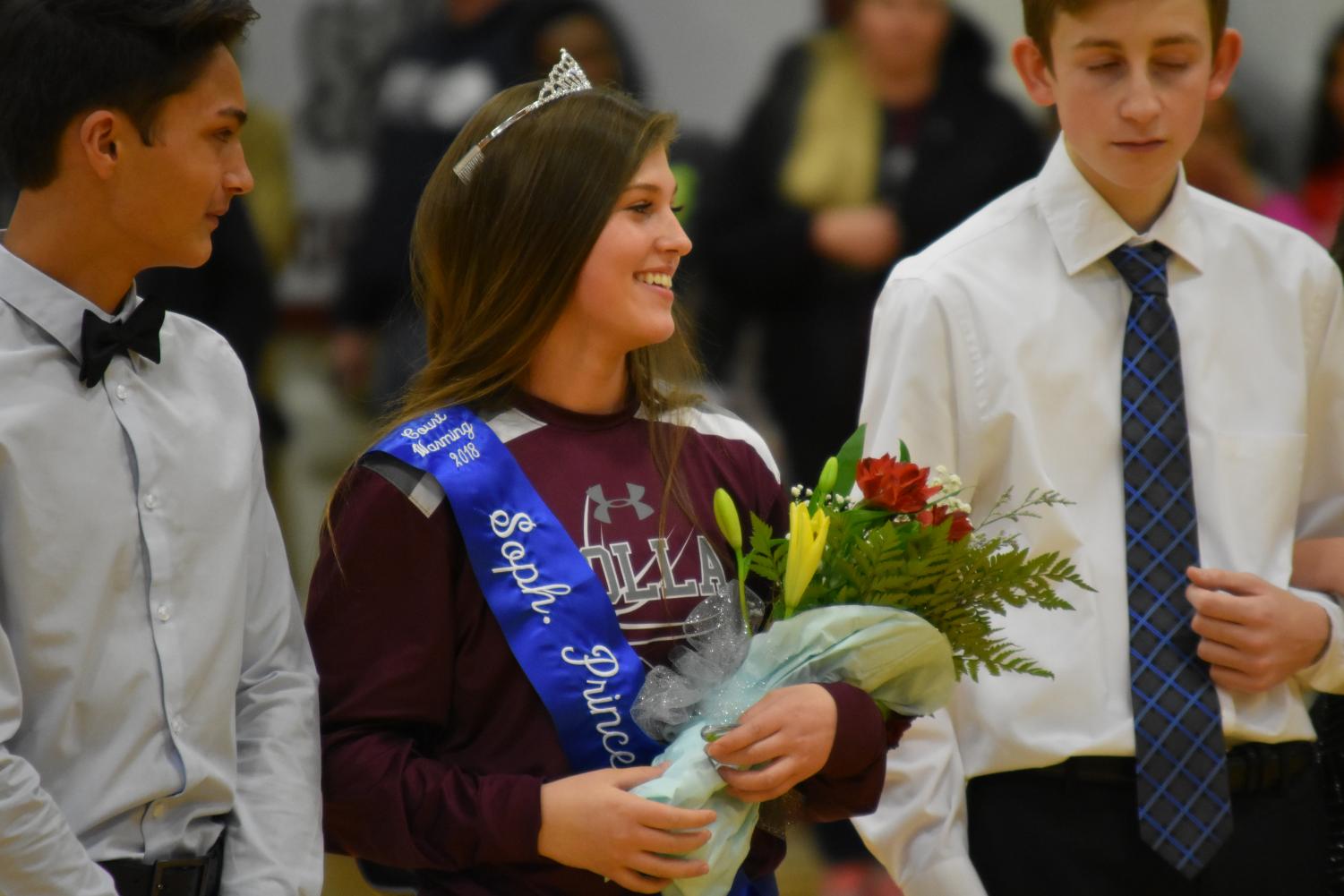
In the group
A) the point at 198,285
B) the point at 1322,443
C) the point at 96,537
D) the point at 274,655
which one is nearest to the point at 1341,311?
the point at 1322,443

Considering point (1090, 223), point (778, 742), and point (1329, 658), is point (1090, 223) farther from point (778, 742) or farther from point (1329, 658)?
point (778, 742)

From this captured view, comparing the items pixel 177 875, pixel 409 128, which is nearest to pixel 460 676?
pixel 177 875

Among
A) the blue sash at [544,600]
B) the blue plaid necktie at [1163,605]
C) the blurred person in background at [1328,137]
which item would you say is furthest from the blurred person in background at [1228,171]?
A: the blue sash at [544,600]

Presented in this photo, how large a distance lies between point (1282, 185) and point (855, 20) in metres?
2.03

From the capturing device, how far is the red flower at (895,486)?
2102 mm

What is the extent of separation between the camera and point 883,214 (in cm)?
425

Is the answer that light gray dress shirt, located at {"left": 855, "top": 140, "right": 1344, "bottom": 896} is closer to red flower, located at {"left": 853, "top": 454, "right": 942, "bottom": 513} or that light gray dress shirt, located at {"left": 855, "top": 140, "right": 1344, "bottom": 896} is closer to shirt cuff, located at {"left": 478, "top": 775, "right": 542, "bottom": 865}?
red flower, located at {"left": 853, "top": 454, "right": 942, "bottom": 513}

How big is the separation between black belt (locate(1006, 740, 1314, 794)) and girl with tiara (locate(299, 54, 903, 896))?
286 mm

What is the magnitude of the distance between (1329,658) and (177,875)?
1.50 metres

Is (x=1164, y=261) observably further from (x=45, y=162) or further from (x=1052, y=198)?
(x=45, y=162)

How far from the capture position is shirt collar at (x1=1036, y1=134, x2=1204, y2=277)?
2.46 meters

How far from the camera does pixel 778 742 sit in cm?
199

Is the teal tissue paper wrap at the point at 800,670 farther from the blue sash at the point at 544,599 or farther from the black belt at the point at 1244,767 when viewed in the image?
the black belt at the point at 1244,767

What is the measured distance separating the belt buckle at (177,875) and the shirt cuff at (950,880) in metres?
0.91
